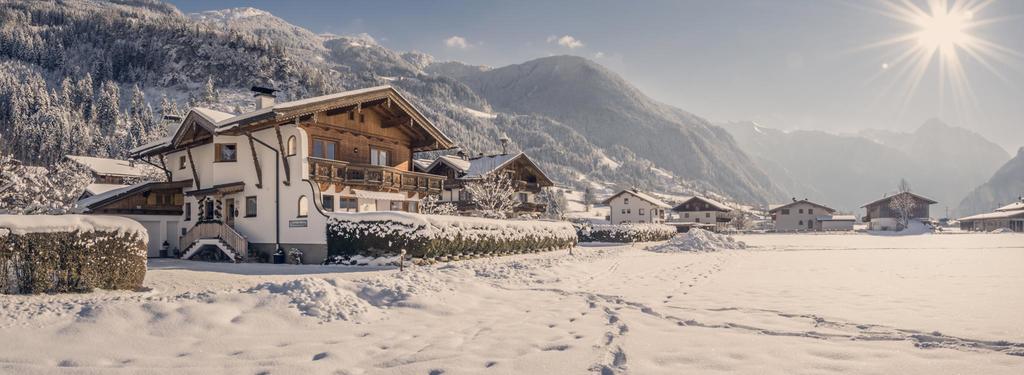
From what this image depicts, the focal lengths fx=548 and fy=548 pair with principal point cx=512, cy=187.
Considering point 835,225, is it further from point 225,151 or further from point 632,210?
point 225,151

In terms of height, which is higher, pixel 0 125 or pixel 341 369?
pixel 0 125

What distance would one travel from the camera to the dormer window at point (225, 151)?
1113 inches

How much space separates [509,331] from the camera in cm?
822

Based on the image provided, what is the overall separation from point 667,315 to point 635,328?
1394 millimetres

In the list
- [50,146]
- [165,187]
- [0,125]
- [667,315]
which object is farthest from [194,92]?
[667,315]

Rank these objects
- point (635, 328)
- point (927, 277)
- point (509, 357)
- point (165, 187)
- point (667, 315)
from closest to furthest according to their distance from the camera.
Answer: point (509, 357), point (635, 328), point (667, 315), point (927, 277), point (165, 187)

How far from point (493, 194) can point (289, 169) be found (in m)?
22.5

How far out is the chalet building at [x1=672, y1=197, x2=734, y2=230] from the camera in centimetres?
10119

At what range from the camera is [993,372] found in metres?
5.54

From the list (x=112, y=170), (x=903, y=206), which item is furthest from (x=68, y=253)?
(x=903, y=206)

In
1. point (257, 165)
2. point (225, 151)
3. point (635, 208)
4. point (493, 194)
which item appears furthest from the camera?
point (635, 208)

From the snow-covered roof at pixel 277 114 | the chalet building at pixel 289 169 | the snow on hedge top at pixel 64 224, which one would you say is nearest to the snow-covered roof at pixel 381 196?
the chalet building at pixel 289 169

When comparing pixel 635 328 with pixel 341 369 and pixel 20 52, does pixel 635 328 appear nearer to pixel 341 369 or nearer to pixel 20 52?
pixel 341 369

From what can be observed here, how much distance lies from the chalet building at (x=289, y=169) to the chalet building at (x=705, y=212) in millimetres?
79907
